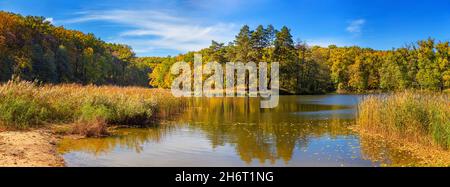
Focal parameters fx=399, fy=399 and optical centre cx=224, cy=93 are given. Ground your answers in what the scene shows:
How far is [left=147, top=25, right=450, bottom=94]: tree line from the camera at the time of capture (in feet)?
226

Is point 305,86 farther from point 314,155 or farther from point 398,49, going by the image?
point 314,155

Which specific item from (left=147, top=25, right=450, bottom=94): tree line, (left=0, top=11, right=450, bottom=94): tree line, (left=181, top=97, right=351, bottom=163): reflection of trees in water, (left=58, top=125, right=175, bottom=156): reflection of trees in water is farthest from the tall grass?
(left=147, top=25, right=450, bottom=94): tree line

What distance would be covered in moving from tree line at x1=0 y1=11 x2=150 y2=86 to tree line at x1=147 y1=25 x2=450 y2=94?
25.9 m

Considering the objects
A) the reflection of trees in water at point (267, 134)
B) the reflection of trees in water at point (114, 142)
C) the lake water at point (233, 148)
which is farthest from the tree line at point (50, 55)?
the lake water at point (233, 148)

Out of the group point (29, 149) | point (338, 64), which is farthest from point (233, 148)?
point (338, 64)

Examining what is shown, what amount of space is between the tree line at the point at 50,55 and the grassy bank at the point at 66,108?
25.9 metres

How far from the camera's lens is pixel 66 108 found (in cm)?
1836

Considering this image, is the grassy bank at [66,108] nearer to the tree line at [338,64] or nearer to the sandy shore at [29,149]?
the sandy shore at [29,149]

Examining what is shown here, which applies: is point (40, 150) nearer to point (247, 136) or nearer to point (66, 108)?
point (66, 108)

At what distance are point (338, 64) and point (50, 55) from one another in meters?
57.3

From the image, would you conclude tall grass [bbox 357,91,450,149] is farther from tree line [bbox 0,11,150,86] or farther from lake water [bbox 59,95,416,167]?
tree line [bbox 0,11,150,86]

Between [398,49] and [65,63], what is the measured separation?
63.3m
